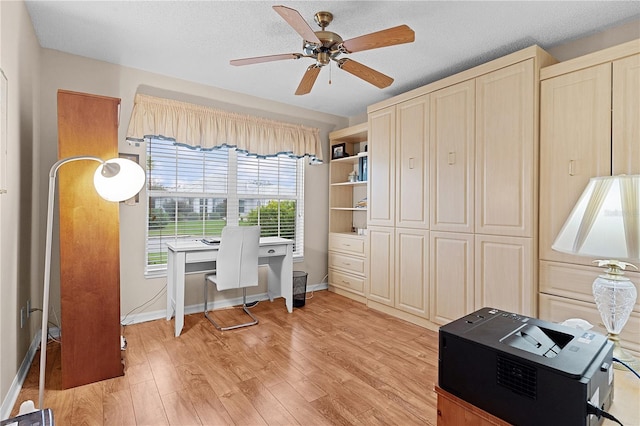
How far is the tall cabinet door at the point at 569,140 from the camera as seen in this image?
7.46ft

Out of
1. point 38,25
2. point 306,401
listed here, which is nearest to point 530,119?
point 306,401

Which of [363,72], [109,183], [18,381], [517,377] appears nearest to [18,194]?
[109,183]

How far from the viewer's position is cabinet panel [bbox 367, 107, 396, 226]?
12.0 feet

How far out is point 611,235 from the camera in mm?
1104

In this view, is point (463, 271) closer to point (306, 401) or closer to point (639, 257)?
point (306, 401)

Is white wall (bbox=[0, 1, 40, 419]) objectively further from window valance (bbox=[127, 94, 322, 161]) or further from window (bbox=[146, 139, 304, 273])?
window (bbox=[146, 139, 304, 273])

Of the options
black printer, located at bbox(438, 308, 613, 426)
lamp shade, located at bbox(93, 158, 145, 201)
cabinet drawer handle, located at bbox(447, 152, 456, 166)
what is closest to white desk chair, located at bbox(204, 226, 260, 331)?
lamp shade, located at bbox(93, 158, 145, 201)

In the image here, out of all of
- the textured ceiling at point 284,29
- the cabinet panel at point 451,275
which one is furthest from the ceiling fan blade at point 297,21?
the cabinet panel at point 451,275

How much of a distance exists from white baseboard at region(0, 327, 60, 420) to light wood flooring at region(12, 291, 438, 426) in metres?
0.04

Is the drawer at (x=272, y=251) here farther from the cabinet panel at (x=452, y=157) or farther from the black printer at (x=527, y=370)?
the black printer at (x=527, y=370)

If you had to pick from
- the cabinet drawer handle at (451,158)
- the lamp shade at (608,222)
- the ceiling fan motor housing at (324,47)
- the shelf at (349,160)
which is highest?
the ceiling fan motor housing at (324,47)

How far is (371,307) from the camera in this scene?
3914mm

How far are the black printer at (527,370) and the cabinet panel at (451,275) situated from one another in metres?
1.89

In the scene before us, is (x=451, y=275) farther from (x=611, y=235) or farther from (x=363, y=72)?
(x=611, y=235)
